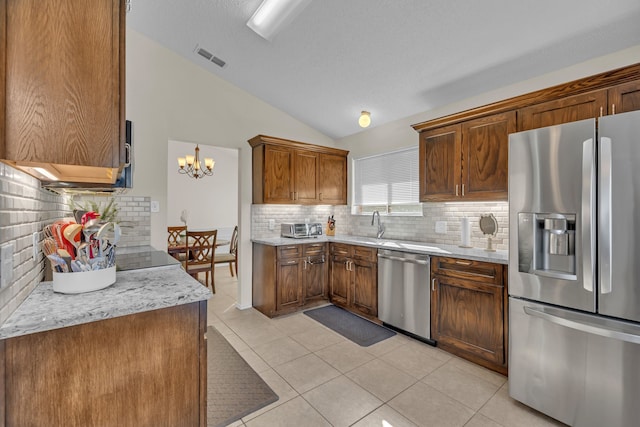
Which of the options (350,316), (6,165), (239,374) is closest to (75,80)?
(6,165)

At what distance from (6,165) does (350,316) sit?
325cm

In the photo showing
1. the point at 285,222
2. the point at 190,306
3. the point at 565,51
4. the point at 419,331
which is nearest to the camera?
the point at 190,306

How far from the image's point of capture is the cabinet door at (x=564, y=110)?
6.56ft

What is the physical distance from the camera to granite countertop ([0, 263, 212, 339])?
949 millimetres

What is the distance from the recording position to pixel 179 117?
Answer: 336cm

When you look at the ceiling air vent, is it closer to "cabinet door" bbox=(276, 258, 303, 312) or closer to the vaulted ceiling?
the vaulted ceiling

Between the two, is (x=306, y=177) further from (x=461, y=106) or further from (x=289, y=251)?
(x=461, y=106)

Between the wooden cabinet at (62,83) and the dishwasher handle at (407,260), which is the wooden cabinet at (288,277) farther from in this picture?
the wooden cabinet at (62,83)

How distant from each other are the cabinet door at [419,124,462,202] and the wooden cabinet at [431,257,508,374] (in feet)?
2.31

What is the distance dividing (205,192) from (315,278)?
433 cm

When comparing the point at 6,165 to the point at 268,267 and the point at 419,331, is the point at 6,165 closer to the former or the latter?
the point at 268,267

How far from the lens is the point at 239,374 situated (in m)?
2.29

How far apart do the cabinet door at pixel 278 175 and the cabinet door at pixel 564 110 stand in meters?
2.54

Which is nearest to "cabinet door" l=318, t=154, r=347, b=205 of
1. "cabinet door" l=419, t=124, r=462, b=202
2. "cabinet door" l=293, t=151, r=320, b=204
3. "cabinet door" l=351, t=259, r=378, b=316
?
"cabinet door" l=293, t=151, r=320, b=204
